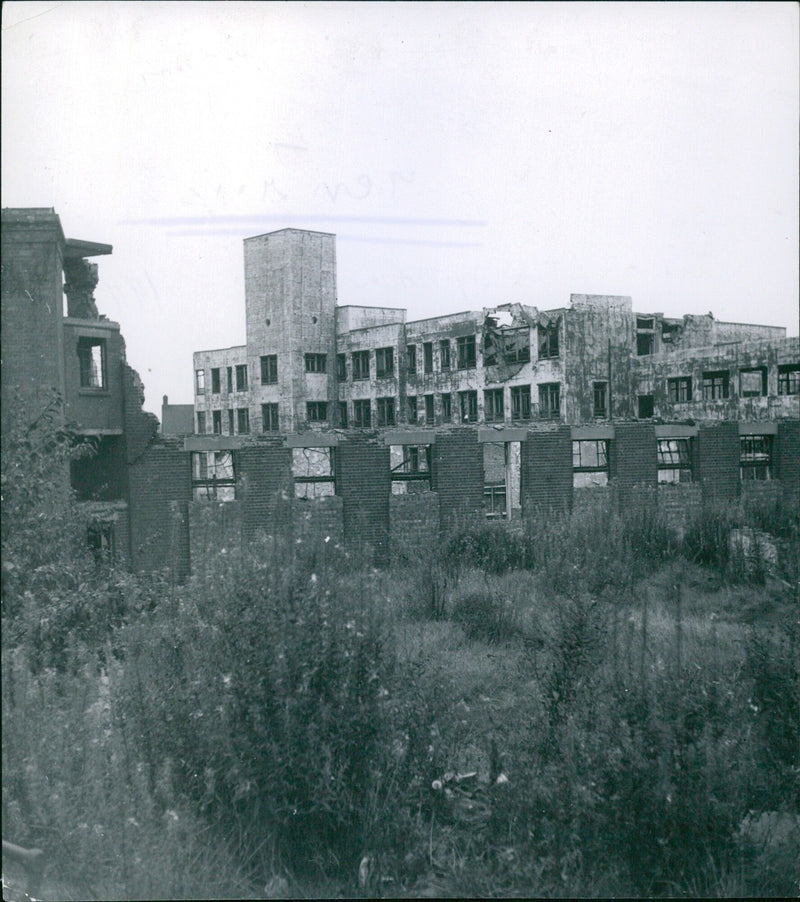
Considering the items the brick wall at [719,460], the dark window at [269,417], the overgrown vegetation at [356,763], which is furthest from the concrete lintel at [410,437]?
the dark window at [269,417]

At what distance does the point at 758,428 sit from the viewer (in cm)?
1741

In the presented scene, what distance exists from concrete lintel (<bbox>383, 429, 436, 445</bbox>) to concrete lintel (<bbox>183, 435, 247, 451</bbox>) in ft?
8.21

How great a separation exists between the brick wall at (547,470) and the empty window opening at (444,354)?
19546 millimetres

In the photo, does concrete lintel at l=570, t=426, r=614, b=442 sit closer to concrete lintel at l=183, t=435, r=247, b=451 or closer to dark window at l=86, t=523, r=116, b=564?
concrete lintel at l=183, t=435, r=247, b=451

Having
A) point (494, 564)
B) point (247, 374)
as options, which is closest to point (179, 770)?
point (494, 564)

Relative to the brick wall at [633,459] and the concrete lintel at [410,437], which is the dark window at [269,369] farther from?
the brick wall at [633,459]

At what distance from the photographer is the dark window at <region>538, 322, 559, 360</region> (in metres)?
32.1

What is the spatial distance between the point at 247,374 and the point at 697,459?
28.3m

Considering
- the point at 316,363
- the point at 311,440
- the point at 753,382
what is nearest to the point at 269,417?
the point at 316,363

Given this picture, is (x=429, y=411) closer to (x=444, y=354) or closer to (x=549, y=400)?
(x=444, y=354)

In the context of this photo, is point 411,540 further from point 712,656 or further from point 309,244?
point 309,244

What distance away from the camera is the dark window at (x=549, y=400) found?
32.3 metres

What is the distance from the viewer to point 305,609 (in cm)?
515

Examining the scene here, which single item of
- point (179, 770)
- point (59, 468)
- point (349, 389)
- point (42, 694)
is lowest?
point (179, 770)
